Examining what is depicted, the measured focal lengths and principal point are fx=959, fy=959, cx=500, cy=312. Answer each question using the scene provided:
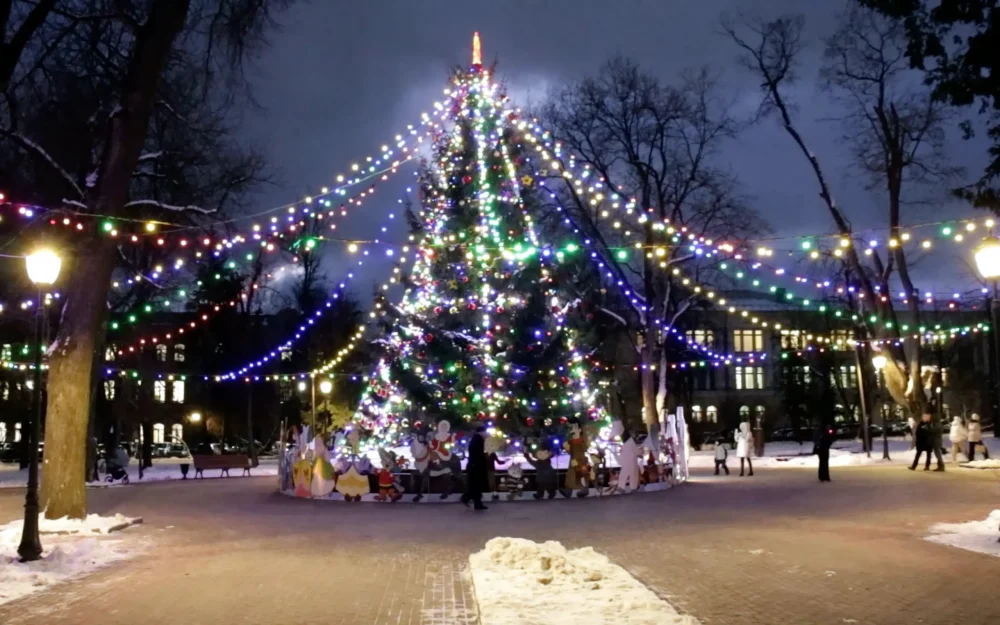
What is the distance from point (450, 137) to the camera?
25312 mm

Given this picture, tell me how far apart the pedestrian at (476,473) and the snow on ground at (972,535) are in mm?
8422

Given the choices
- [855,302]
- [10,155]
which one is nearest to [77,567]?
[10,155]

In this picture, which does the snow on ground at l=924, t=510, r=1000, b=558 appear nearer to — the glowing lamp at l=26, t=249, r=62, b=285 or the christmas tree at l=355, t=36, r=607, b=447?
the christmas tree at l=355, t=36, r=607, b=447

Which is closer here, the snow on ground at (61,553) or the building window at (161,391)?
the snow on ground at (61,553)

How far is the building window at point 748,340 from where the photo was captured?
248 feet

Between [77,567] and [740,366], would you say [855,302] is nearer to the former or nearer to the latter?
[740,366]

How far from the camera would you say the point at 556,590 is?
9227 millimetres

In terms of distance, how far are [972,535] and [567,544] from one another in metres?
5.54

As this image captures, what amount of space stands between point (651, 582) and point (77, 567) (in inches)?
282

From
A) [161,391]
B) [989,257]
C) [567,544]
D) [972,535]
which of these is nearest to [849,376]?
[161,391]

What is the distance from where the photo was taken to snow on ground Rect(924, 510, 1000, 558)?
12.2 metres

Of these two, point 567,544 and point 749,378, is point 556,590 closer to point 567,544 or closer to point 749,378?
point 567,544

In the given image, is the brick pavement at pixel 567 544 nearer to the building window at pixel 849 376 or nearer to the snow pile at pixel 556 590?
the snow pile at pixel 556 590

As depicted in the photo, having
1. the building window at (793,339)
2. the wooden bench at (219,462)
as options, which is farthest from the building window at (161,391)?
the building window at (793,339)
